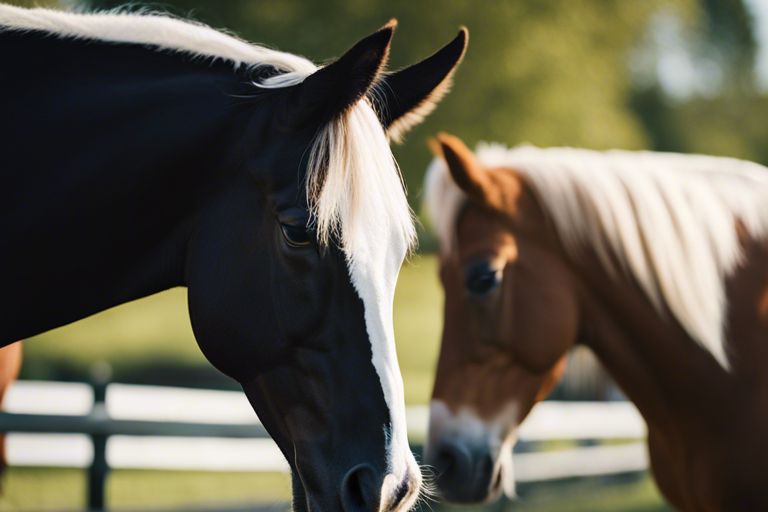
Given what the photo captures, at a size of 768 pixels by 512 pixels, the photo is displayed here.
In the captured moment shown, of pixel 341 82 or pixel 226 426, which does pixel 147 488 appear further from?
pixel 341 82

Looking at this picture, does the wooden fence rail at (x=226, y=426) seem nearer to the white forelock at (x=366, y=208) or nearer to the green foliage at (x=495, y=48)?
the white forelock at (x=366, y=208)

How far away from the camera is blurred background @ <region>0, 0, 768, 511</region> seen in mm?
9039

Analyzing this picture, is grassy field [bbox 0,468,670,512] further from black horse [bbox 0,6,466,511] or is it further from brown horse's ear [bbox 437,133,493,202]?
black horse [bbox 0,6,466,511]

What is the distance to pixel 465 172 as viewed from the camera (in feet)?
12.5

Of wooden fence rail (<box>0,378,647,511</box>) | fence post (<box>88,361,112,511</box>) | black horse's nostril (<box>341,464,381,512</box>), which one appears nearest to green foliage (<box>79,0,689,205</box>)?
wooden fence rail (<box>0,378,647,511</box>)

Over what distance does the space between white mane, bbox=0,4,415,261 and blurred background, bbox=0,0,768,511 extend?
4809mm

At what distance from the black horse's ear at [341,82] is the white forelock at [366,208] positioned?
4 cm

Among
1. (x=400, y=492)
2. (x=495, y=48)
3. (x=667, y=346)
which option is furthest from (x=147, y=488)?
(x=495, y=48)

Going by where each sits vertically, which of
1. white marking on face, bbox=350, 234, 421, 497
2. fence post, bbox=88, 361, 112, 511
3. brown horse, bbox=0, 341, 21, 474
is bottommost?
fence post, bbox=88, 361, 112, 511

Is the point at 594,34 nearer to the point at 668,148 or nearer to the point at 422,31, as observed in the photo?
the point at 422,31

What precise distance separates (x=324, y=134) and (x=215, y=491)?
7201mm

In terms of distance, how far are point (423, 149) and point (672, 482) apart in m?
10.8

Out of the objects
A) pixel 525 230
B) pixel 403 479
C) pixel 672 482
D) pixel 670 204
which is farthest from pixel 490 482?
pixel 403 479

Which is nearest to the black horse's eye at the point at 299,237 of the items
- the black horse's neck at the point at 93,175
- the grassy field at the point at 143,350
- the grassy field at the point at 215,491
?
the black horse's neck at the point at 93,175
